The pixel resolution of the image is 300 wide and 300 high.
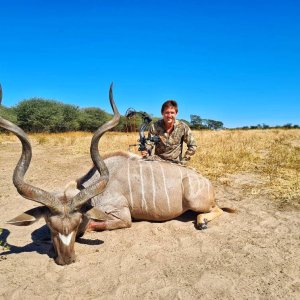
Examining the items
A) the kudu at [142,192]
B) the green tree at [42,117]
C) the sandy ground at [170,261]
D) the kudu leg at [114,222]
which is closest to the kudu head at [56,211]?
the sandy ground at [170,261]

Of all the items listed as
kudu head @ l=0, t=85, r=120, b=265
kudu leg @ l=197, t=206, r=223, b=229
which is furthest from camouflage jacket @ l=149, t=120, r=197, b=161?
kudu head @ l=0, t=85, r=120, b=265

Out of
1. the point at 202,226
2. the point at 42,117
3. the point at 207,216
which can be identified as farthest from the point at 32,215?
the point at 42,117

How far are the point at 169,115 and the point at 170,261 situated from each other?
2.71 metres

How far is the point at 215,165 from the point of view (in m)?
8.45

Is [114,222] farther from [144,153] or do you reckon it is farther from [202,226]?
[144,153]

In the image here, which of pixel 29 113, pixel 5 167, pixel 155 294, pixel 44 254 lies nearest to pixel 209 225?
pixel 155 294

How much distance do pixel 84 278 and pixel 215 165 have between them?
5.84 metres

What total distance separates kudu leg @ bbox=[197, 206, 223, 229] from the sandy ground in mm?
81

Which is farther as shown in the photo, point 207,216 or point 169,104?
point 169,104

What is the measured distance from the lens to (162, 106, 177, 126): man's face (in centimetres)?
549

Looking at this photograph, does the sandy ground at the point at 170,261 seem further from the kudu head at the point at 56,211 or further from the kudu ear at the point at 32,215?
the kudu ear at the point at 32,215

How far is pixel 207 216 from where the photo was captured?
14.9ft

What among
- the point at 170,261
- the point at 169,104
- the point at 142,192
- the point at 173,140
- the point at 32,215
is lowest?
the point at 170,261

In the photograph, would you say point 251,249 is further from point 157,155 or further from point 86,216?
point 157,155
